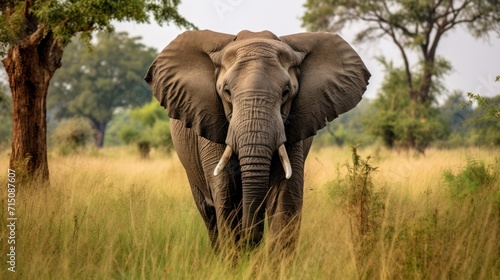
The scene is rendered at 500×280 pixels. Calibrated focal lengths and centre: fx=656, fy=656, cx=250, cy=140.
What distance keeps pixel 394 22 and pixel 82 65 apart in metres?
29.6

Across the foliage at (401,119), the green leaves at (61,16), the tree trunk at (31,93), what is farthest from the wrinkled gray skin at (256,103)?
the foliage at (401,119)

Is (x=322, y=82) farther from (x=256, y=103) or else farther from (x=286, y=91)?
(x=256, y=103)

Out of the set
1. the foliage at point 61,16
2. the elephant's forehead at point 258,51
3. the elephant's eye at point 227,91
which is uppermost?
the foliage at point 61,16

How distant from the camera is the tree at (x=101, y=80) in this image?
4722 cm

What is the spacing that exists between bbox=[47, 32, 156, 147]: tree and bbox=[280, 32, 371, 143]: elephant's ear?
42.4 meters

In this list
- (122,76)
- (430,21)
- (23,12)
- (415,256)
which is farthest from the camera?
(122,76)

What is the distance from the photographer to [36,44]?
9664mm

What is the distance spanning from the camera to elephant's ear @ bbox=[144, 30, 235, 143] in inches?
203

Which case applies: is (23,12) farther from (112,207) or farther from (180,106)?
(180,106)

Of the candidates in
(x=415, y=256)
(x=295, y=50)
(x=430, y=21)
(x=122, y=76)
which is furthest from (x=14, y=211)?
(x=122, y=76)

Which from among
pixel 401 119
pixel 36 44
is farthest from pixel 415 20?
pixel 36 44

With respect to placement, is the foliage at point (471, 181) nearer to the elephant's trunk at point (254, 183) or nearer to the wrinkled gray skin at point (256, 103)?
the wrinkled gray skin at point (256, 103)

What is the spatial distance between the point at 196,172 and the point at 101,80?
42.3 meters

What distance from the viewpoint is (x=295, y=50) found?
17.4 feet
